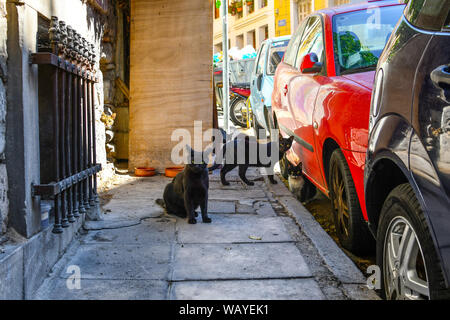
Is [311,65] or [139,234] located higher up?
[311,65]

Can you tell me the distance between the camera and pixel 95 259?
358 centimetres

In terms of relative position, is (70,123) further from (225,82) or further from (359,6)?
(225,82)

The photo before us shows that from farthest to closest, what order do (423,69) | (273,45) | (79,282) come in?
(273,45)
(79,282)
(423,69)

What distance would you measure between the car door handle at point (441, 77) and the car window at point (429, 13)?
229mm

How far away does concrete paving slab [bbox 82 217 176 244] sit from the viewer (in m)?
4.06

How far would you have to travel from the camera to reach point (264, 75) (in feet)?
32.1

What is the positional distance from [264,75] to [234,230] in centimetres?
583

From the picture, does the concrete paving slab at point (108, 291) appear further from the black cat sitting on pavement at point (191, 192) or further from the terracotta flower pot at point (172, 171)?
the terracotta flower pot at point (172, 171)

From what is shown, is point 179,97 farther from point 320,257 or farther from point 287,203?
point 320,257

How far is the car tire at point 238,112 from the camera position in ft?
47.1

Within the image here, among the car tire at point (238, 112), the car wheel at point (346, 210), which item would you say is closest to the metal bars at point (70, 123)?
the car wheel at point (346, 210)

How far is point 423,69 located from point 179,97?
5.68m

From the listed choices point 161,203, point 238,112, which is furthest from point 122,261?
point 238,112

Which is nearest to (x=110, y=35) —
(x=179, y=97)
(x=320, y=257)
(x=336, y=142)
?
(x=179, y=97)
